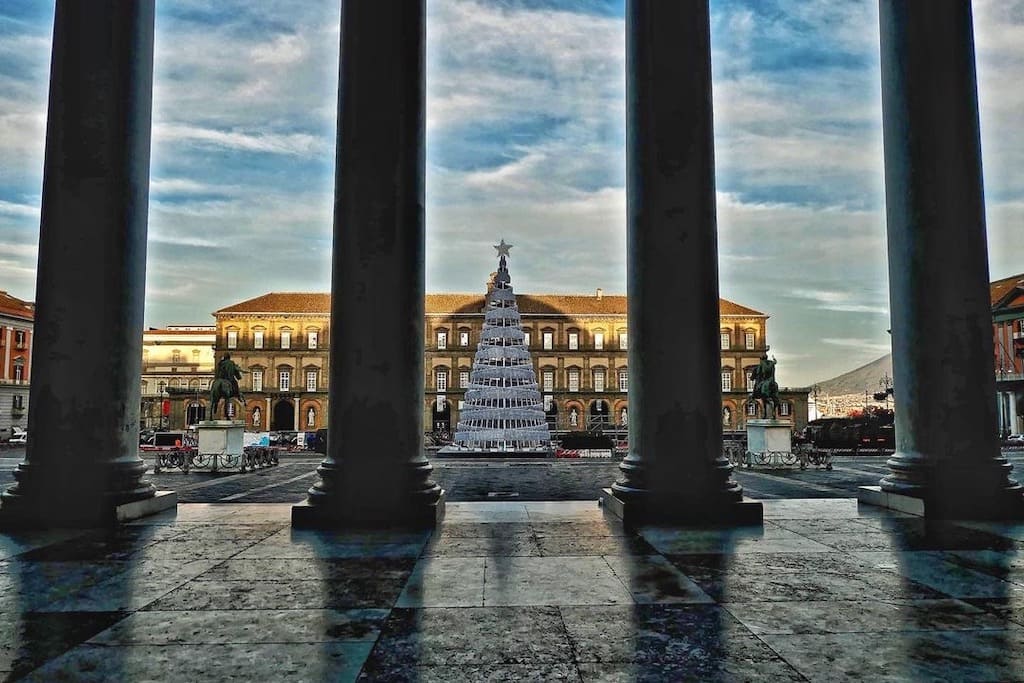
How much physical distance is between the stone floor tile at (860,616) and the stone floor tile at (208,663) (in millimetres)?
3293

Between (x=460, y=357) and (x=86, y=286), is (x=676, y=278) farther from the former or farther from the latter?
(x=460, y=357)

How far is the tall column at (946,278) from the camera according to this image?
12117 mm

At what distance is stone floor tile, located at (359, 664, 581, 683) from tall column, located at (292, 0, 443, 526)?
625cm

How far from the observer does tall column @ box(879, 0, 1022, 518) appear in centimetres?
1212

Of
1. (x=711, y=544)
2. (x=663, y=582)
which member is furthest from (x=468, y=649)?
(x=711, y=544)

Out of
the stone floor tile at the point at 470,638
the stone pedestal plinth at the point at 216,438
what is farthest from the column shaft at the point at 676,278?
the stone pedestal plinth at the point at 216,438

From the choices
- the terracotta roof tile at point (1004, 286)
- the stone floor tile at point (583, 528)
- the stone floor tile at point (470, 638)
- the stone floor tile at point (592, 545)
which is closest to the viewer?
the stone floor tile at point (470, 638)

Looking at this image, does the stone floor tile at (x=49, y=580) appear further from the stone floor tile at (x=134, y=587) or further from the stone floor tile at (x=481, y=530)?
the stone floor tile at (x=481, y=530)

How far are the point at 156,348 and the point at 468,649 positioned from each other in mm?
139320

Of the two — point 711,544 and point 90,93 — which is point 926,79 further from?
point 90,93

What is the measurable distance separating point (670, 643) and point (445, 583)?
273 centimetres

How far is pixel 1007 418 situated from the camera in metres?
84.0

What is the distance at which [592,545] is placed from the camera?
9852 mm

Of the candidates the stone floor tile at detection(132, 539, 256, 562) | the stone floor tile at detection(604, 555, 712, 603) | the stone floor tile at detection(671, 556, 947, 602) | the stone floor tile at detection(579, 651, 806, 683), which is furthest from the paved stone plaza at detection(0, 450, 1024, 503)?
the stone floor tile at detection(579, 651, 806, 683)
